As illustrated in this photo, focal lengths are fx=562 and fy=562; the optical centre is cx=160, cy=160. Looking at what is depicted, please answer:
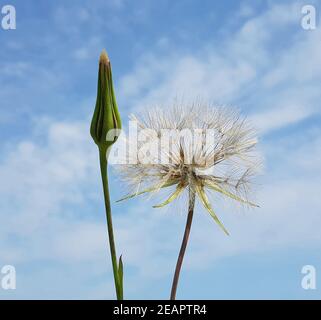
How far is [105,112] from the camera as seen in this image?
5.38ft

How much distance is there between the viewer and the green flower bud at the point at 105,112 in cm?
162

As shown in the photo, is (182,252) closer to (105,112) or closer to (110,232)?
(110,232)

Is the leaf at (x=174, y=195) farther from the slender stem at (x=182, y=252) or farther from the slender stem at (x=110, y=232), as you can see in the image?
the slender stem at (x=110, y=232)

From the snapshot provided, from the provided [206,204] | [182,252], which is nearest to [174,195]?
[206,204]

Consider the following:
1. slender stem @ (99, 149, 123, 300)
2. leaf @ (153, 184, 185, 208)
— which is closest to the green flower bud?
slender stem @ (99, 149, 123, 300)

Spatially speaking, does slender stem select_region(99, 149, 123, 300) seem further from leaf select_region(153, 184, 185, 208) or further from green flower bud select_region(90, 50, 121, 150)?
leaf select_region(153, 184, 185, 208)

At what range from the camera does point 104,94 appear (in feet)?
5.37

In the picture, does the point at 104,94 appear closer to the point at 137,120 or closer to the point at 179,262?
the point at 137,120

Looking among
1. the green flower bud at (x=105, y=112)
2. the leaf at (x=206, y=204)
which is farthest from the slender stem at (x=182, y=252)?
the green flower bud at (x=105, y=112)

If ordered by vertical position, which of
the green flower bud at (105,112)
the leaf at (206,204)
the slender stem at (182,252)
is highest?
the green flower bud at (105,112)

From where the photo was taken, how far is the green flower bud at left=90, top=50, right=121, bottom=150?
1.62 m
